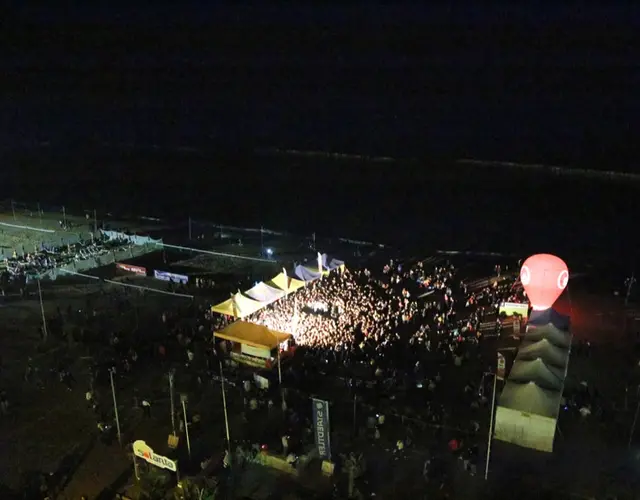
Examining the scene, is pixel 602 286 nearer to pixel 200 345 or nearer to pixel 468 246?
pixel 468 246

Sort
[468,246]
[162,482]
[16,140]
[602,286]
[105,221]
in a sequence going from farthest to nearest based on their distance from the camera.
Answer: [16,140] → [105,221] → [468,246] → [602,286] → [162,482]

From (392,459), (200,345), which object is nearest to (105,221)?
(200,345)

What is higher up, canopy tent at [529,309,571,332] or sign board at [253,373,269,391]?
canopy tent at [529,309,571,332]

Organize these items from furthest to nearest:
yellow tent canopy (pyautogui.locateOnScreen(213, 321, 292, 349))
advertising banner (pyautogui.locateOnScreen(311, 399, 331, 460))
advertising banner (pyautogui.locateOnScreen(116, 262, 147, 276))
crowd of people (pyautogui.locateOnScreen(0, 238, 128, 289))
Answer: advertising banner (pyautogui.locateOnScreen(116, 262, 147, 276))
crowd of people (pyautogui.locateOnScreen(0, 238, 128, 289))
yellow tent canopy (pyautogui.locateOnScreen(213, 321, 292, 349))
advertising banner (pyautogui.locateOnScreen(311, 399, 331, 460))

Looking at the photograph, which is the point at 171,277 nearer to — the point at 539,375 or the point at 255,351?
the point at 255,351

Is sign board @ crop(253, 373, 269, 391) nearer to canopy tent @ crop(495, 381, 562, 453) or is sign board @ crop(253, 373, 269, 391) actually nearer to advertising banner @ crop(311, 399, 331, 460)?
advertising banner @ crop(311, 399, 331, 460)

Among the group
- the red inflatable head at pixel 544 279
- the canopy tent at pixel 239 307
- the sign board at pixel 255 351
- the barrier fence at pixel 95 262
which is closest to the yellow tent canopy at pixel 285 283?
the canopy tent at pixel 239 307

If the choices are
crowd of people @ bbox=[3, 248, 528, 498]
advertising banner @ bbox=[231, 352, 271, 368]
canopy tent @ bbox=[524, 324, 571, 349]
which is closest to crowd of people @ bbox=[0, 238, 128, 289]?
crowd of people @ bbox=[3, 248, 528, 498]
